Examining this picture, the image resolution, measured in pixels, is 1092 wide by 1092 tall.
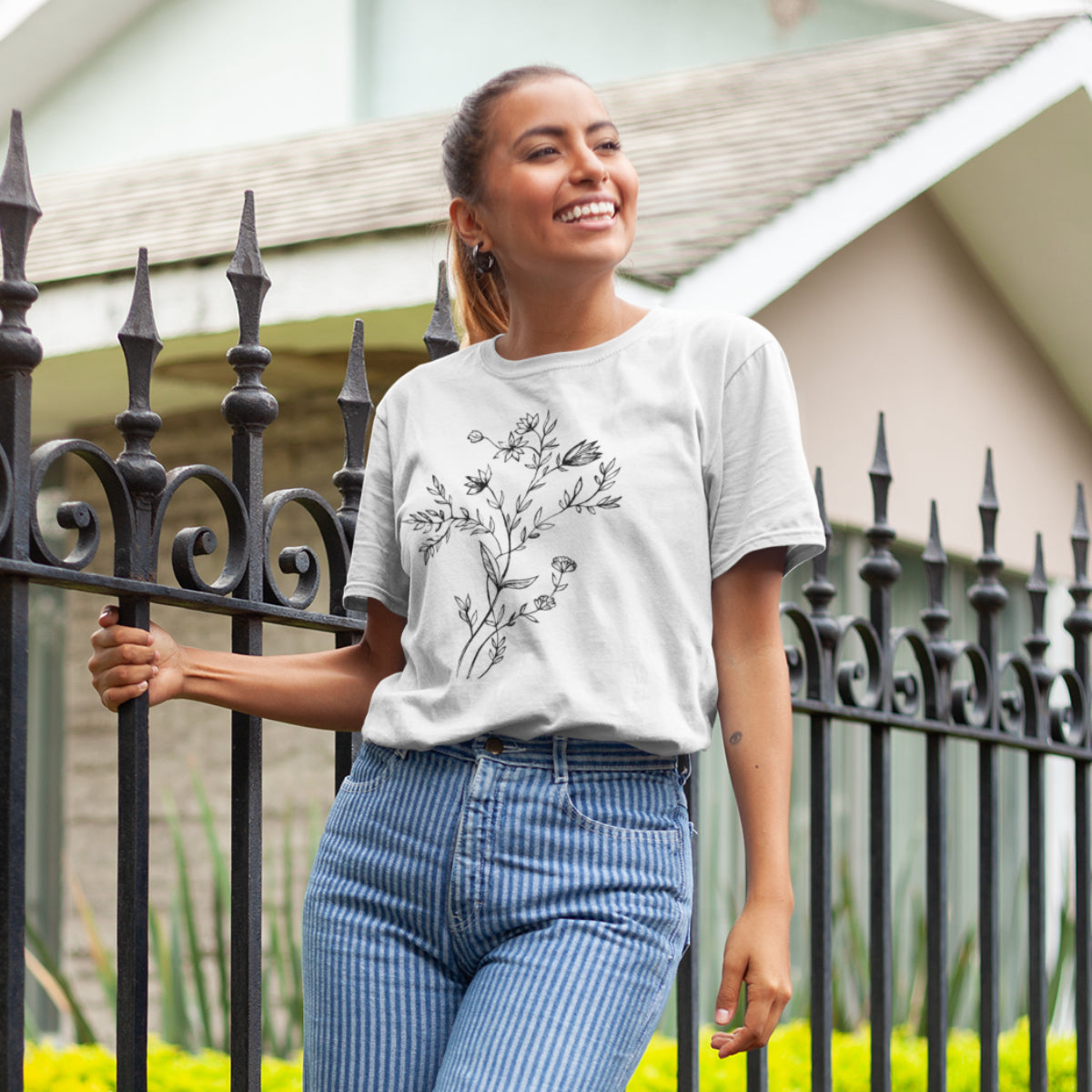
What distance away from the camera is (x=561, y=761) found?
186cm

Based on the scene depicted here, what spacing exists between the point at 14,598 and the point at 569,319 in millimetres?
753

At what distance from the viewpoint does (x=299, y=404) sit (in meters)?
6.61

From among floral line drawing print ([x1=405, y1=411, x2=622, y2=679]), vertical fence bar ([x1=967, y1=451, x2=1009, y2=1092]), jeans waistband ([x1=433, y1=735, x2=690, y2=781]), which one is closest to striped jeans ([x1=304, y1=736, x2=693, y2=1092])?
jeans waistband ([x1=433, y1=735, x2=690, y2=781])

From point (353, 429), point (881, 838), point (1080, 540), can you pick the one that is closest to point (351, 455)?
point (353, 429)

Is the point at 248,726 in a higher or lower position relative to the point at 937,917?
higher

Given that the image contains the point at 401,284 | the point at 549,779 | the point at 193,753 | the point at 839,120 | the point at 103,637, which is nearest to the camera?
the point at 549,779

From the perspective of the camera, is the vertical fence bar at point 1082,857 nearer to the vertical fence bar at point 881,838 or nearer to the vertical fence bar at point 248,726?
the vertical fence bar at point 881,838

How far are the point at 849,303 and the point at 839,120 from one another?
0.90 m

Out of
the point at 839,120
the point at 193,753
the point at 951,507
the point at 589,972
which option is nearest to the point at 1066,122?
the point at 839,120

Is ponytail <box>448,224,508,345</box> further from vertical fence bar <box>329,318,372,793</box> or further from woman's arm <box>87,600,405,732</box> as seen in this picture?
woman's arm <box>87,600,405,732</box>

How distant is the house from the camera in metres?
4.99

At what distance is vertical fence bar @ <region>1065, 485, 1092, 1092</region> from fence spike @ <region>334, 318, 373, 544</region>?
1.97 metres

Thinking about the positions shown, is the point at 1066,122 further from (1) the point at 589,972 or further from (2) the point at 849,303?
(1) the point at 589,972

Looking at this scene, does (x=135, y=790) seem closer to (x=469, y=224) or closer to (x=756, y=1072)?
(x=469, y=224)
